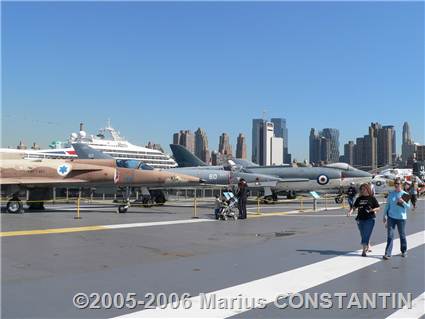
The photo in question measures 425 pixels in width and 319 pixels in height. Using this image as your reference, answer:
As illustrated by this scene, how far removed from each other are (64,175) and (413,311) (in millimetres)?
17580

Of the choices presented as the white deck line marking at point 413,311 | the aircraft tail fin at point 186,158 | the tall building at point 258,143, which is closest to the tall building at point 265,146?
the tall building at point 258,143

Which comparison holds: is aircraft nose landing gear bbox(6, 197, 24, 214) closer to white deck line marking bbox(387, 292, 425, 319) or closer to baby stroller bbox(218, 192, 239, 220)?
baby stroller bbox(218, 192, 239, 220)

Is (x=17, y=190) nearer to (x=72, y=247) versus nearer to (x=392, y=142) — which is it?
(x=72, y=247)

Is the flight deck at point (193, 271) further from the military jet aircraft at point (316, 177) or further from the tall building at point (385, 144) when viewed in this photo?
the tall building at point (385, 144)

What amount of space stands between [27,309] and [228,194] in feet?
41.4

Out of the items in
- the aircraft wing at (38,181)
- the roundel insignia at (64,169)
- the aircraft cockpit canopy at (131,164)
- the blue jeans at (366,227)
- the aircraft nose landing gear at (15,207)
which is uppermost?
the aircraft cockpit canopy at (131,164)

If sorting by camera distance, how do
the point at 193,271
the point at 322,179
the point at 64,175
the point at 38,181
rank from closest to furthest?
the point at 193,271
the point at 38,181
the point at 64,175
the point at 322,179

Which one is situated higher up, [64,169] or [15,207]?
[64,169]

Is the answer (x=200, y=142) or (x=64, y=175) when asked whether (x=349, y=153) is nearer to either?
(x=200, y=142)

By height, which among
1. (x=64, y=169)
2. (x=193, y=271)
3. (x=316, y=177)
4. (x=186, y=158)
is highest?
(x=186, y=158)

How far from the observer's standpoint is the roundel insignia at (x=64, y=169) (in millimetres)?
20127

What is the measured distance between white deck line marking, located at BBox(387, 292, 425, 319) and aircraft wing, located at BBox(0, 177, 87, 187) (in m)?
16.9

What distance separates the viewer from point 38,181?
64.7 feet

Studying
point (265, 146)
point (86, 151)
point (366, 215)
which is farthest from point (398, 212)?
point (265, 146)
